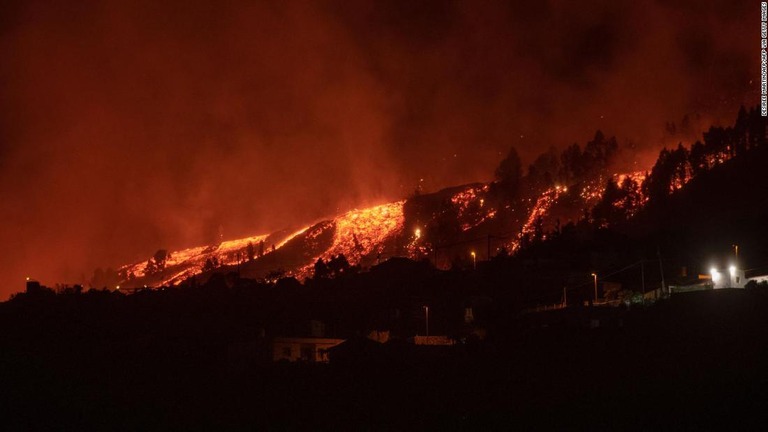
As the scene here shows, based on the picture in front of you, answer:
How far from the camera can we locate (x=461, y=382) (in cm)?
2738

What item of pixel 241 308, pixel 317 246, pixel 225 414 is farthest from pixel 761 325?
pixel 317 246

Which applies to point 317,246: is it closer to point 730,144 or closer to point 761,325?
point 730,144

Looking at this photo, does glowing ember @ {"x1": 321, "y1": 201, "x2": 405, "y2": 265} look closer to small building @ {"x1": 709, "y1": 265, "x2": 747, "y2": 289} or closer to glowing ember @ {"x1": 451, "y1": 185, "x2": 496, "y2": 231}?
glowing ember @ {"x1": 451, "y1": 185, "x2": 496, "y2": 231}

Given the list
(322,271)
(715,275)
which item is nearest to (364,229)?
(322,271)

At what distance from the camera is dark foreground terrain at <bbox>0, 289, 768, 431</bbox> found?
22.3m

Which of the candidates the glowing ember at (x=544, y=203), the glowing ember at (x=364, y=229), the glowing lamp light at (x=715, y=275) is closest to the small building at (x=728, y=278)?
the glowing lamp light at (x=715, y=275)

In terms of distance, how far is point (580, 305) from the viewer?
1433 inches

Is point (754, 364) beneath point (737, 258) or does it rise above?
beneath

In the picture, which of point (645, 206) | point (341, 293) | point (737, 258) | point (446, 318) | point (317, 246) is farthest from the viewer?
point (317, 246)

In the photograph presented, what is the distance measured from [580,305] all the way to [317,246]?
297 ft

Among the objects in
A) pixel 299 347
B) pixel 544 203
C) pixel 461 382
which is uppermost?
pixel 544 203

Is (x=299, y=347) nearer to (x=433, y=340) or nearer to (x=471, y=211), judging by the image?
(x=433, y=340)

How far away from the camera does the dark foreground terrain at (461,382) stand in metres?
22.3

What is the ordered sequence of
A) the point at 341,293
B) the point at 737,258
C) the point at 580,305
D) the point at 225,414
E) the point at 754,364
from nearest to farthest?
the point at 754,364, the point at 225,414, the point at 580,305, the point at 737,258, the point at 341,293
